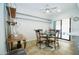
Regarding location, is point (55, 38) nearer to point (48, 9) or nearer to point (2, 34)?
point (48, 9)

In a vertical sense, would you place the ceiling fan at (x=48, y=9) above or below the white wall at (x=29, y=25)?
above

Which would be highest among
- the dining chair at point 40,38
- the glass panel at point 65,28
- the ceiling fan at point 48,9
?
the ceiling fan at point 48,9

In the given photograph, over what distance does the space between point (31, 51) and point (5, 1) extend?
873mm

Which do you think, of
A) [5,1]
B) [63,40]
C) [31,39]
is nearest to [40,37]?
[31,39]

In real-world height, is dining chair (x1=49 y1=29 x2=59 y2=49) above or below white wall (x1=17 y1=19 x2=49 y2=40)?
below

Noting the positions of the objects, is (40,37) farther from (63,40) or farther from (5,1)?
(5,1)

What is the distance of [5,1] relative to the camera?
1.63m

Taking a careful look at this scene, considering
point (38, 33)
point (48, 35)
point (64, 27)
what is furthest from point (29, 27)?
point (64, 27)

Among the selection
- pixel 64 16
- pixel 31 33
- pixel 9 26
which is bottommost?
pixel 31 33

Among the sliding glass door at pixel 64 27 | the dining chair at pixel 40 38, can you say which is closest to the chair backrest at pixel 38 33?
the dining chair at pixel 40 38

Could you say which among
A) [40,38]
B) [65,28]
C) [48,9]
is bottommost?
[40,38]

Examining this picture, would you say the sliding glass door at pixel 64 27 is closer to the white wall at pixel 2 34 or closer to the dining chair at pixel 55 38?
the dining chair at pixel 55 38

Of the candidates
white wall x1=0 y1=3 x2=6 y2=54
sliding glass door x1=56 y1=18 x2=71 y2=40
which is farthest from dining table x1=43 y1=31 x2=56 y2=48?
white wall x1=0 y1=3 x2=6 y2=54

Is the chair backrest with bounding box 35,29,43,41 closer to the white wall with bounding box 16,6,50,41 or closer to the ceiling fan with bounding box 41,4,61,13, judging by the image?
the white wall with bounding box 16,6,50,41
